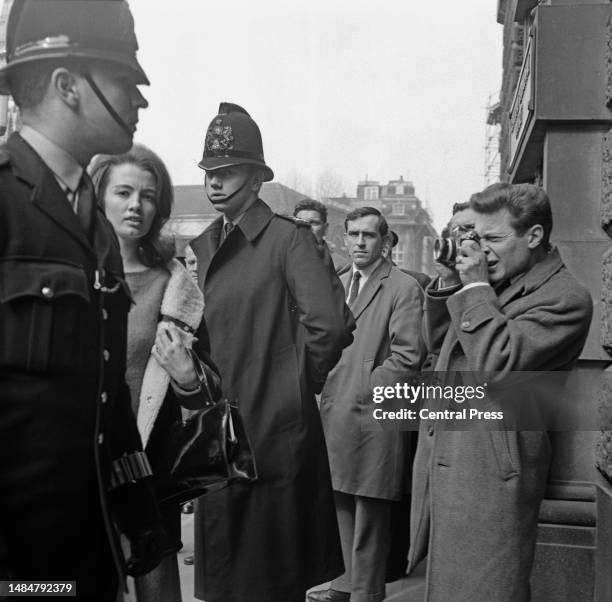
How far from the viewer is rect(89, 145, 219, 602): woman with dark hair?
234 centimetres

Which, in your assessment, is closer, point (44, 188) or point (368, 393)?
point (44, 188)

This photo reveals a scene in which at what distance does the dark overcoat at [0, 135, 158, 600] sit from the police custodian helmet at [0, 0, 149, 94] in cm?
16

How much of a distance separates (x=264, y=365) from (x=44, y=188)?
52.0 inches

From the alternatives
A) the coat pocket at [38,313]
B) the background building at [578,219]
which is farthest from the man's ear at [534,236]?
the coat pocket at [38,313]

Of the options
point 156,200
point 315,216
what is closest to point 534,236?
point 315,216

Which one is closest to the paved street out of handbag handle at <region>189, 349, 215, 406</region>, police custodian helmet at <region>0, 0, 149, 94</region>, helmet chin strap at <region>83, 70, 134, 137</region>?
handbag handle at <region>189, 349, 215, 406</region>

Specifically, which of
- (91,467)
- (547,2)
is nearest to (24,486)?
(91,467)

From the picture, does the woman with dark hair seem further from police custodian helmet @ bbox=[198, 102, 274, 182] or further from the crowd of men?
police custodian helmet @ bbox=[198, 102, 274, 182]

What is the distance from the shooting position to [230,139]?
3008 mm

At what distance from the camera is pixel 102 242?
202cm

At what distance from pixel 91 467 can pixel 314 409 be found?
144 cm

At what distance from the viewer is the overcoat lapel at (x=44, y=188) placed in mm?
1897

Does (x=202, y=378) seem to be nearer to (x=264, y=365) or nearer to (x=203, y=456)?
(x=203, y=456)

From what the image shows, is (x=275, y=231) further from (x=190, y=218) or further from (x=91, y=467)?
(x=91, y=467)
